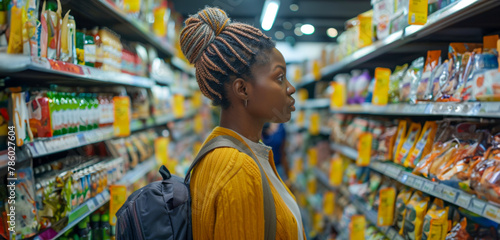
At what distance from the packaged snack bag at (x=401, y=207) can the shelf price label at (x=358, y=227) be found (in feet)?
1.44

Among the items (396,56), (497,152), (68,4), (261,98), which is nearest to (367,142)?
(396,56)

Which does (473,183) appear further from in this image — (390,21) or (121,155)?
(121,155)

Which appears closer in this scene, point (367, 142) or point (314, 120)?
point (367, 142)

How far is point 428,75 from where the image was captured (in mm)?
1894

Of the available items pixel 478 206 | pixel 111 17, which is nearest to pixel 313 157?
pixel 111 17

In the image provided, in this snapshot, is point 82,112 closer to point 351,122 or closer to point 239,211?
point 239,211

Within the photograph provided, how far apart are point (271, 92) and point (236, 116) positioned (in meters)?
0.15

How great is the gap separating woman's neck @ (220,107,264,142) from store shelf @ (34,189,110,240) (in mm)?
842

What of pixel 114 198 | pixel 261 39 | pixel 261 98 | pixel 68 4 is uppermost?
pixel 68 4

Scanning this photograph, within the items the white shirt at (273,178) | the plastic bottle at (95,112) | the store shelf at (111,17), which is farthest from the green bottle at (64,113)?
the white shirt at (273,178)

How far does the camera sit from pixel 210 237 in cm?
115

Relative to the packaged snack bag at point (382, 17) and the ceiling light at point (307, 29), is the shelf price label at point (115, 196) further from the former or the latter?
the ceiling light at point (307, 29)

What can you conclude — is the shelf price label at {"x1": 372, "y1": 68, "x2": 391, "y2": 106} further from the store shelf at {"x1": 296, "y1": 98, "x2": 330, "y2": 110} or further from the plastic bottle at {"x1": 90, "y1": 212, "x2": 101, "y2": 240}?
the store shelf at {"x1": 296, "y1": 98, "x2": 330, "y2": 110}

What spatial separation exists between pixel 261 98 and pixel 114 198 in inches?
50.3
